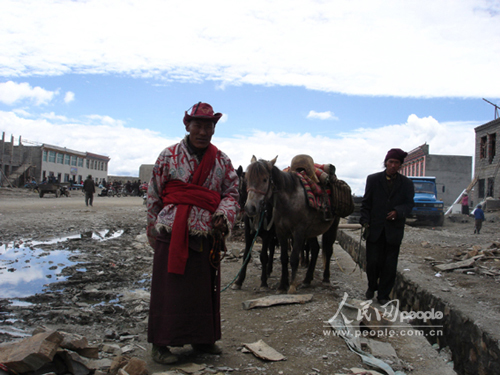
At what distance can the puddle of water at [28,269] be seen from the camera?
5224 millimetres

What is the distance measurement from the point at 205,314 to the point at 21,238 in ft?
26.3

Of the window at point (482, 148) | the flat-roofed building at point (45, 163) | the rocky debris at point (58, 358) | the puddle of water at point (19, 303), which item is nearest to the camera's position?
the rocky debris at point (58, 358)

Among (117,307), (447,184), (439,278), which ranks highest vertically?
(447,184)

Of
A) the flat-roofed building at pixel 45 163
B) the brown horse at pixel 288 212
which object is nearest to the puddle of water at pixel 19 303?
the brown horse at pixel 288 212

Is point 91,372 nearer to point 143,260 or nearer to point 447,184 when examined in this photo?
point 143,260

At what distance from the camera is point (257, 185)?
4707 millimetres

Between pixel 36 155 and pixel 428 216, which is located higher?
pixel 36 155

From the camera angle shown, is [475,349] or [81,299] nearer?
[475,349]

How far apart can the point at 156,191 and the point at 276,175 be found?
235 centimetres

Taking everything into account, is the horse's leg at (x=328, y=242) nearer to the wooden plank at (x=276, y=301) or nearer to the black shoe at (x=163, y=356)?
the wooden plank at (x=276, y=301)

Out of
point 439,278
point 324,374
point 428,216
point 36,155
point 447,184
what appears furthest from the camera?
point 36,155

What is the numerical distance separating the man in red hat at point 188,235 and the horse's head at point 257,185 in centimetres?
146

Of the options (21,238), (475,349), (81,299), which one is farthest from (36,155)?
(475,349)

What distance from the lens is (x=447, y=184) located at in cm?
4194
